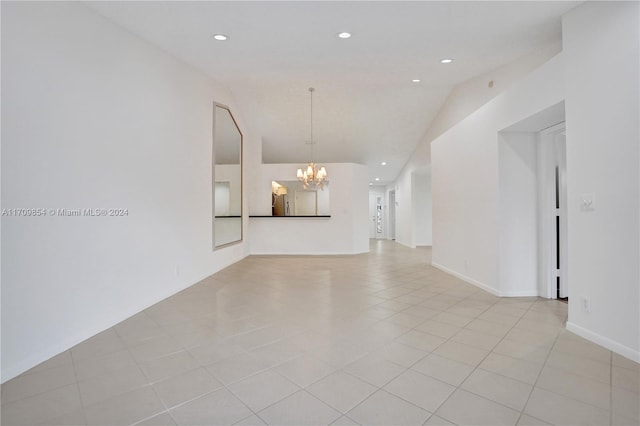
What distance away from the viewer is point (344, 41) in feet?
11.8

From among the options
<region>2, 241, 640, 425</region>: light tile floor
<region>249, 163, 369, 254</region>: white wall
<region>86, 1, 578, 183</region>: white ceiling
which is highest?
<region>86, 1, 578, 183</region>: white ceiling

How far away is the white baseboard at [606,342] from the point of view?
84.6 inches

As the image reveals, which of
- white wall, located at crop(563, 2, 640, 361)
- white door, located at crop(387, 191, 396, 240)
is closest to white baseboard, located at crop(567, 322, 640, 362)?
white wall, located at crop(563, 2, 640, 361)

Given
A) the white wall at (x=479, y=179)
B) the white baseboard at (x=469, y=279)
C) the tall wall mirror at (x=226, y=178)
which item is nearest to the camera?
the white wall at (x=479, y=179)

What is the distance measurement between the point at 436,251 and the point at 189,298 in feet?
14.5

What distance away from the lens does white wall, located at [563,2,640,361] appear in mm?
2160

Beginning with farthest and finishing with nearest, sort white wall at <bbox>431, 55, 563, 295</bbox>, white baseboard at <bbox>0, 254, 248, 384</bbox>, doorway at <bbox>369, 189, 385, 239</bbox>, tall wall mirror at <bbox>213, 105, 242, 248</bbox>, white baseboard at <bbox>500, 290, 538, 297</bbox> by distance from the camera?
1. doorway at <bbox>369, 189, 385, 239</bbox>
2. tall wall mirror at <bbox>213, 105, 242, 248</bbox>
3. white baseboard at <bbox>500, 290, 538, 297</bbox>
4. white wall at <bbox>431, 55, 563, 295</bbox>
5. white baseboard at <bbox>0, 254, 248, 384</bbox>

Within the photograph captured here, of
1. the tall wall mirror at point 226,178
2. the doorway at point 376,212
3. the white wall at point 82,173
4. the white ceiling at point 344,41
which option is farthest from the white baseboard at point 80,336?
the doorway at point 376,212

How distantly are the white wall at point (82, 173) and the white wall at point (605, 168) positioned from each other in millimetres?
4185

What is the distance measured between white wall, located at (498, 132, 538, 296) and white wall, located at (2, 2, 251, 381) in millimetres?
4197

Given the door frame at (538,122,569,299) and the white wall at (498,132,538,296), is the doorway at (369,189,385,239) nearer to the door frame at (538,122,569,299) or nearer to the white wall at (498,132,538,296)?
the white wall at (498,132,538,296)

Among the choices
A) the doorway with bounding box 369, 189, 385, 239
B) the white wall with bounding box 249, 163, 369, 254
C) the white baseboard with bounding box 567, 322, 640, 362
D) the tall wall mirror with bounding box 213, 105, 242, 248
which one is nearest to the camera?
the white baseboard with bounding box 567, 322, 640, 362

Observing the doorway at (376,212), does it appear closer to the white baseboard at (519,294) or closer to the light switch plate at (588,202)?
the white baseboard at (519,294)

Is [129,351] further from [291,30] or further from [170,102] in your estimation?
[291,30]
